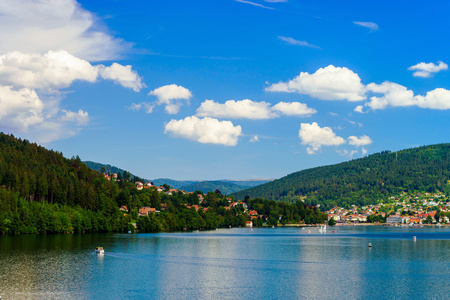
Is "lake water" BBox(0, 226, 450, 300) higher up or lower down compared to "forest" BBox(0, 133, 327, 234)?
lower down

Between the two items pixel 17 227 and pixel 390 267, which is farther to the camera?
pixel 17 227

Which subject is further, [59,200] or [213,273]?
[59,200]

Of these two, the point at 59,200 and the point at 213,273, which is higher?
the point at 59,200

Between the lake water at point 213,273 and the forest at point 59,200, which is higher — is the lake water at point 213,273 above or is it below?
below

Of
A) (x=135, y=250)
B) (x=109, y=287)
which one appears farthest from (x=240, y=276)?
(x=135, y=250)

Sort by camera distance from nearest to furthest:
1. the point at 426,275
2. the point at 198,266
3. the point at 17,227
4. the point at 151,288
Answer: the point at 151,288, the point at 426,275, the point at 198,266, the point at 17,227

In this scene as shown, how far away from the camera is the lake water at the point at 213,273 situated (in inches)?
2138

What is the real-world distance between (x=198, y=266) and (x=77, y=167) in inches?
4963

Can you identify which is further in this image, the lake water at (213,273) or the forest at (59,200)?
the forest at (59,200)

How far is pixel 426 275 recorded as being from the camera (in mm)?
68000

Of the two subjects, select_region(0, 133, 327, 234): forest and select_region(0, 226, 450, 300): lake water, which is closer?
select_region(0, 226, 450, 300): lake water

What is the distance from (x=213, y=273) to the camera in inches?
2682

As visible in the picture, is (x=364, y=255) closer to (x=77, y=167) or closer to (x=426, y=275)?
(x=426, y=275)

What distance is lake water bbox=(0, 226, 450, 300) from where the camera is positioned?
54.3 meters
